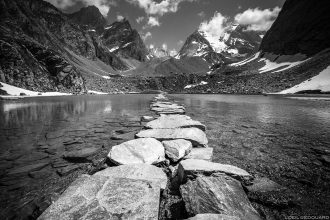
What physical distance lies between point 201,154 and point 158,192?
2900mm

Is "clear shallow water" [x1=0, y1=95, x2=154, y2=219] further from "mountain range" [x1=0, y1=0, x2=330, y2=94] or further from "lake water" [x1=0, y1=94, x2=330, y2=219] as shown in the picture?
"mountain range" [x1=0, y1=0, x2=330, y2=94]

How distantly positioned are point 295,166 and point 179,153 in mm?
3608

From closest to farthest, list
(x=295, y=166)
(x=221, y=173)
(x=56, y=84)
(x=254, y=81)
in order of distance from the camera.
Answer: (x=221, y=173)
(x=295, y=166)
(x=56, y=84)
(x=254, y=81)

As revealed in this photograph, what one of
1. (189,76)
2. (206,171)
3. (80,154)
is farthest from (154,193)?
(189,76)

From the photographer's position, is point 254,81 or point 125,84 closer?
point 254,81

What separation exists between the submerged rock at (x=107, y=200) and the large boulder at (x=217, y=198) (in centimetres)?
67

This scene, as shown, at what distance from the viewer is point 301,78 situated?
77750 mm

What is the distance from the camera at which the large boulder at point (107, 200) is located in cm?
306

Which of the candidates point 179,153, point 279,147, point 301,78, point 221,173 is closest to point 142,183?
point 221,173

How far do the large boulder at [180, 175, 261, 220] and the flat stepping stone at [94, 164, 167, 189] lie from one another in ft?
2.42

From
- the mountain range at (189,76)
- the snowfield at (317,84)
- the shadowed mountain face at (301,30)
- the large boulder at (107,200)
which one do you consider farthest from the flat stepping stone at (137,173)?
the shadowed mountain face at (301,30)

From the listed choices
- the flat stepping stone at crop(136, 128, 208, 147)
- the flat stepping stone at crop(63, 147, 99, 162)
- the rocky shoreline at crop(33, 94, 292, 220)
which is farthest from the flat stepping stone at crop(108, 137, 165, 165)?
the flat stepping stone at crop(63, 147, 99, 162)

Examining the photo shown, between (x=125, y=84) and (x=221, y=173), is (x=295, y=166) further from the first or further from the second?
(x=125, y=84)

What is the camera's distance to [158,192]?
3.75 m
